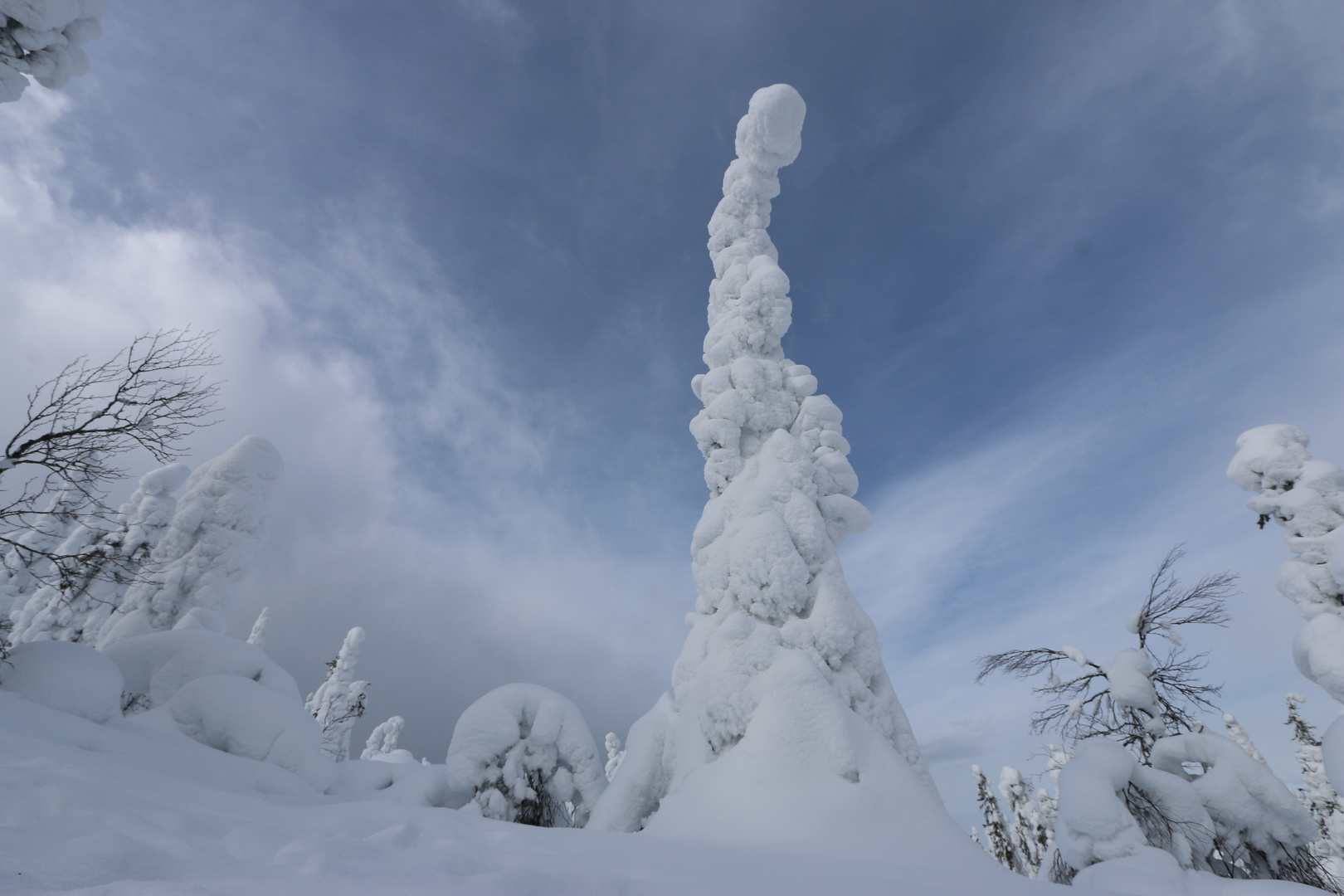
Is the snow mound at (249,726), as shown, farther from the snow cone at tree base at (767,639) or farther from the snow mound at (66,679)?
the snow cone at tree base at (767,639)

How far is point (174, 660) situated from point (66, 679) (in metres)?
3.14

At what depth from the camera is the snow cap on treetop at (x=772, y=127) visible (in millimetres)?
16125

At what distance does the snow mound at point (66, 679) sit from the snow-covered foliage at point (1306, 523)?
1760 cm

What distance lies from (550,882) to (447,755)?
9.17 meters

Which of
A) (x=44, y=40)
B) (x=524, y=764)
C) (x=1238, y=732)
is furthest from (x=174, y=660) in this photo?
(x=1238, y=732)

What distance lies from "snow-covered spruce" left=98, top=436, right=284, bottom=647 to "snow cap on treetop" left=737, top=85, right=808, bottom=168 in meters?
19.9

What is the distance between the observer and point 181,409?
708 centimetres

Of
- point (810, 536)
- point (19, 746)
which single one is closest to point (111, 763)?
point (19, 746)

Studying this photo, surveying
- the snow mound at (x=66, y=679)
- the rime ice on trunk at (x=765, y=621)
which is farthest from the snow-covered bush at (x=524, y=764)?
the snow mound at (x=66, y=679)

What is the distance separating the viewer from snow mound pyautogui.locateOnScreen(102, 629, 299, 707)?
32.1 feet

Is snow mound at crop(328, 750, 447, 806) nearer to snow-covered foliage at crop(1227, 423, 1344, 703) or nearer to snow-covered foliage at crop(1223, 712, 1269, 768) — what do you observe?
snow-covered foliage at crop(1227, 423, 1344, 703)

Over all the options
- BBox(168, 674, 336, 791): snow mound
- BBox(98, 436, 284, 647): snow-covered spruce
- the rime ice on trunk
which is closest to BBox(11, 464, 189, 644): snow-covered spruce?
BBox(98, 436, 284, 647): snow-covered spruce

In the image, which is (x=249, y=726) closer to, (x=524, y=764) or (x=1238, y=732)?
(x=524, y=764)

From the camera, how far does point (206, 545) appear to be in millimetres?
17484
